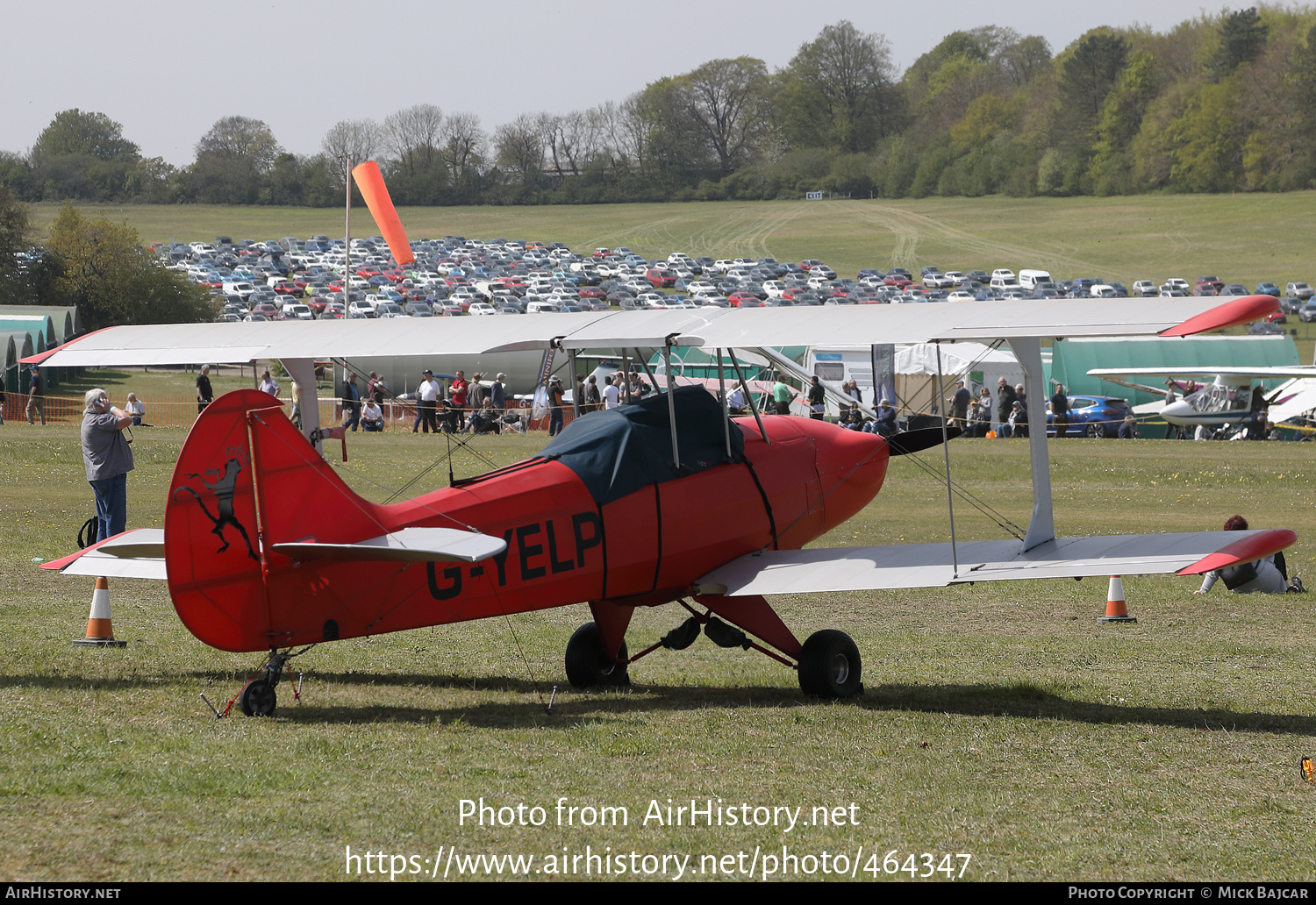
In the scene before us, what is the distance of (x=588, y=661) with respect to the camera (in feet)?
29.8

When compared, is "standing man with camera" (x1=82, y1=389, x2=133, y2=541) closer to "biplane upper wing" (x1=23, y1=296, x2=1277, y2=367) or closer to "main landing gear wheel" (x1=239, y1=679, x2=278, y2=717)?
"biplane upper wing" (x1=23, y1=296, x2=1277, y2=367)

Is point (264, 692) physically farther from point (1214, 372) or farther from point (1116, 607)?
point (1214, 372)

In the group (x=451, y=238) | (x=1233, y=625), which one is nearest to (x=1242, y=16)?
(x=451, y=238)

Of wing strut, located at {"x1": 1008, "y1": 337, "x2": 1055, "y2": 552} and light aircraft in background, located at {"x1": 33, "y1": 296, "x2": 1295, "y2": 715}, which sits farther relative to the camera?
wing strut, located at {"x1": 1008, "y1": 337, "x2": 1055, "y2": 552}

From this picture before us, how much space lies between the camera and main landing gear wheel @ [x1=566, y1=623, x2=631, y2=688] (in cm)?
908

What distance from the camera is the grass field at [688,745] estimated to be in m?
5.11

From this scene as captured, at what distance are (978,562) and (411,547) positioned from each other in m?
3.69

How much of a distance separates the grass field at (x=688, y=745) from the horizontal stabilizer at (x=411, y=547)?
0.96m

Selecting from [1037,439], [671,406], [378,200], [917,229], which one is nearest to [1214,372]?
[378,200]

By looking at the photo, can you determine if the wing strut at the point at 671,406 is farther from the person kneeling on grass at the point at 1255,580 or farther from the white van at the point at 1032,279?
the white van at the point at 1032,279

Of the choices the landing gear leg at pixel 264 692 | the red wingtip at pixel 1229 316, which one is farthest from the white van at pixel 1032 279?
the landing gear leg at pixel 264 692

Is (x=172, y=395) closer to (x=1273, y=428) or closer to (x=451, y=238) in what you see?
(x=1273, y=428)

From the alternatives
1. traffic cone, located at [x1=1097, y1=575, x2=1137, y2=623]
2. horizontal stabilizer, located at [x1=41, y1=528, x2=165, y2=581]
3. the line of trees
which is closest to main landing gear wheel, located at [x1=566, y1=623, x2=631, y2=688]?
horizontal stabilizer, located at [x1=41, y1=528, x2=165, y2=581]

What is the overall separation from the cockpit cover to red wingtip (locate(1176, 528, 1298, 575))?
3223 millimetres
